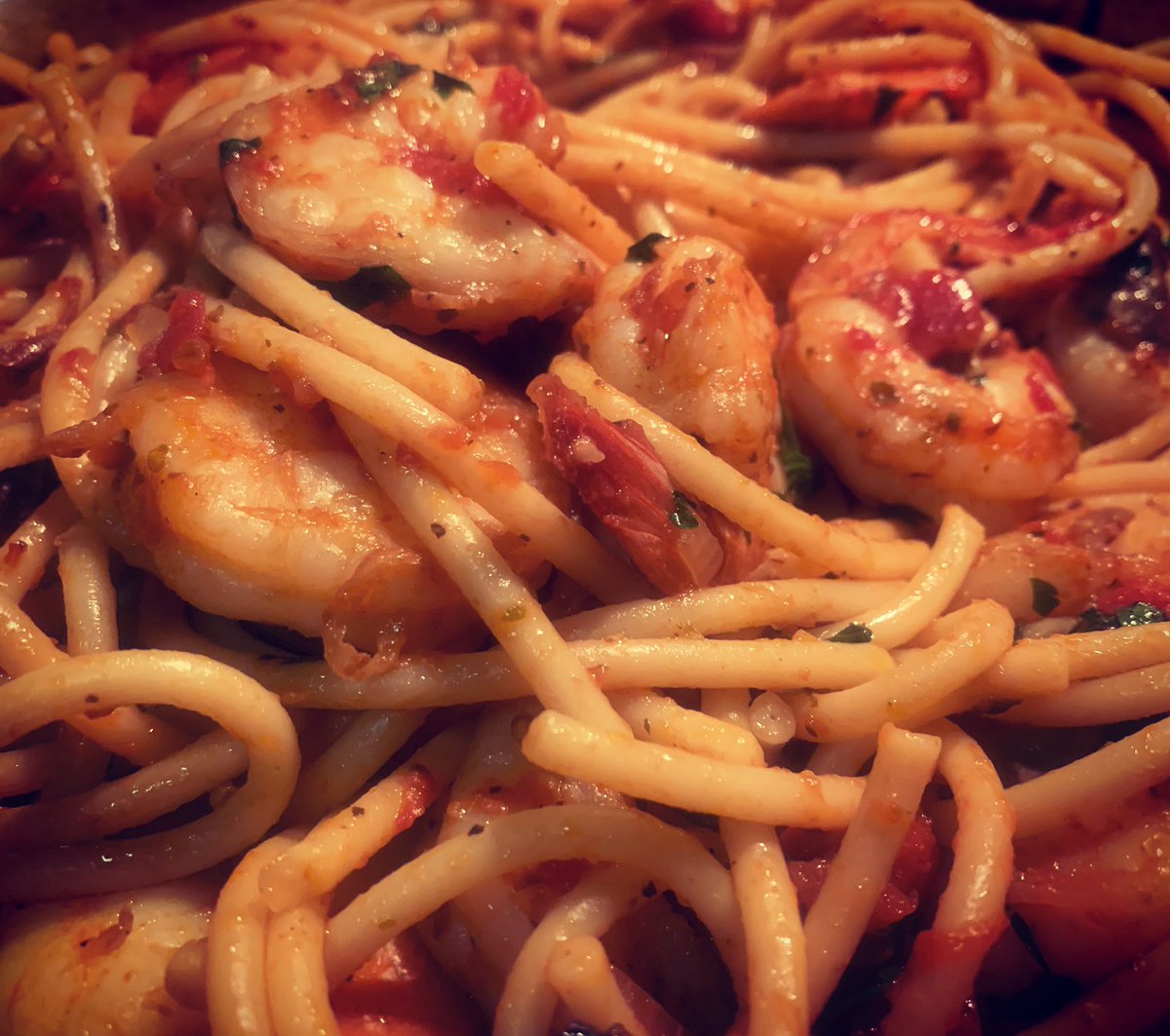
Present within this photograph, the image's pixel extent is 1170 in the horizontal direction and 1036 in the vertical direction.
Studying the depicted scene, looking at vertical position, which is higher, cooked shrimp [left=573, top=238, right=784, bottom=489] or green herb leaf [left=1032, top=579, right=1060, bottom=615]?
cooked shrimp [left=573, top=238, right=784, bottom=489]

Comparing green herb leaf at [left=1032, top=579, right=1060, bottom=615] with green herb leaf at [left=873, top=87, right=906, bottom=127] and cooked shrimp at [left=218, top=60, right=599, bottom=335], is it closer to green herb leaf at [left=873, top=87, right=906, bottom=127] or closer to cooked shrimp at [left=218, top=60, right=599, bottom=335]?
cooked shrimp at [left=218, top=60, right=599, bottom=335]

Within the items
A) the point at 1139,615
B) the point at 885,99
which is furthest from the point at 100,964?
the point at 885,99

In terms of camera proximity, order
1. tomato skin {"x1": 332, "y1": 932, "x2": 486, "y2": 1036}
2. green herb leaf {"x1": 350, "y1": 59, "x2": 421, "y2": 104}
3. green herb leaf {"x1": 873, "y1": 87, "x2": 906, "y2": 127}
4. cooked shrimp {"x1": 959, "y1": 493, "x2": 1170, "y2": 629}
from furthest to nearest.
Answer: green herb leaf {"x1": 873, "y1": 87, "x2": 906, "y2": 127} → green herb leaf {"x1": 350, "y1": 59, "x2": 421, "y2": 104} → cooked shrimp {"x1": 959, "y1": 493, "x2": 1170, "y2": 629} → tomato skin {"x1": 332, "y1": 932, "x2": 486, "y2": 1036}

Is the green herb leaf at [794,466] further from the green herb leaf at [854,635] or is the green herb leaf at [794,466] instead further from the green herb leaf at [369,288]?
the green herb leaf at [369,288]

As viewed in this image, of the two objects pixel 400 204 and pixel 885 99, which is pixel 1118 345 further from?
pixel 400 204

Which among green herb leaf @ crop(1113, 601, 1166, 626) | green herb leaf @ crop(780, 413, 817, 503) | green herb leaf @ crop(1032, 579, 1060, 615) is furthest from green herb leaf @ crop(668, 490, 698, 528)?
green herb leaf @ crop(1113, 601, 1166, 626)

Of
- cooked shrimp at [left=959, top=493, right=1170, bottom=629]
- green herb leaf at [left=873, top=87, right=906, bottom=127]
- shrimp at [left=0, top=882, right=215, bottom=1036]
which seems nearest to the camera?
shrimp at [left=0, top=882, right=215, bottom=1036]

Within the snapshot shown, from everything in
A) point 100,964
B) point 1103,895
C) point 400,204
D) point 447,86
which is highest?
point 447,86

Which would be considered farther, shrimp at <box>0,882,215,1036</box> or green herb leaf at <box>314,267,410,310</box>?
green herb leaf at <box>314,267,410,310</box>
